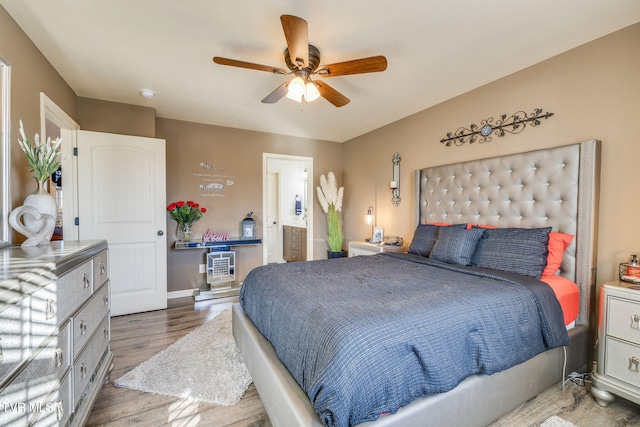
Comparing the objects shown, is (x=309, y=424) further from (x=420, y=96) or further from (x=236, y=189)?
(x=236, y=189)

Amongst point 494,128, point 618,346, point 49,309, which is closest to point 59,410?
point 49,309

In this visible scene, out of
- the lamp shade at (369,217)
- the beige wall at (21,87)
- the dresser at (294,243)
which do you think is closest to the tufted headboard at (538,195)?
the lamp shade at (369,217)

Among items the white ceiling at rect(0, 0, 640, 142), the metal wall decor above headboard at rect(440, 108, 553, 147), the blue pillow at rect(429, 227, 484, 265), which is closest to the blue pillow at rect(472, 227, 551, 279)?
the blue pillow at rect(429, 227, 484, 265)

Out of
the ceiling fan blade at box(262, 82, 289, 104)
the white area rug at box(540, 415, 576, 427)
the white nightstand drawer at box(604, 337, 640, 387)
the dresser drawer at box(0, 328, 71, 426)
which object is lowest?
the white area rug at box(540, 415, 576, 427)

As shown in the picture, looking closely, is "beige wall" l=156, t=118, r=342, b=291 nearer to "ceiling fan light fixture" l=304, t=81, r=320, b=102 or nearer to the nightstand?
the nightstand

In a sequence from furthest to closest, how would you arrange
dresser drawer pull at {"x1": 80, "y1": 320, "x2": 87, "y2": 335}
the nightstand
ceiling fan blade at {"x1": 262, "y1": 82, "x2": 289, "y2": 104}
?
1. the nightstand
2. ceiling fan blade at {"x1": 262, "y1": 82, "x2": 289, "y2": 104}
3. dresser drawer pull at {"x1": 80, "y1": 320, "x2": 87, "y2": 335}

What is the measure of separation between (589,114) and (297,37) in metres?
2.22

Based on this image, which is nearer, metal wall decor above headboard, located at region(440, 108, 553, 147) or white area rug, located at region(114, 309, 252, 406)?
white area rug, located at region(114, 309, 252, 406)

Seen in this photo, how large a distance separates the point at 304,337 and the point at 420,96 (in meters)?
2.80

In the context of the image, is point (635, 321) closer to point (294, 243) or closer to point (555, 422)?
point (555, 422)

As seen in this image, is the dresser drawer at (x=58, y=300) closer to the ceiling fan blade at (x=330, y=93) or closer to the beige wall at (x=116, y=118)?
the ceiling fan blade at (x=330, y=93)

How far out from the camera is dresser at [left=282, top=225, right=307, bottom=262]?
17.5 feet

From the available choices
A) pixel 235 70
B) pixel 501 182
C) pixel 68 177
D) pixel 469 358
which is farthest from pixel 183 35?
pixel 501 182

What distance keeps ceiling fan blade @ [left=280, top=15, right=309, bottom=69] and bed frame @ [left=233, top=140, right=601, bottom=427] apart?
184cm
